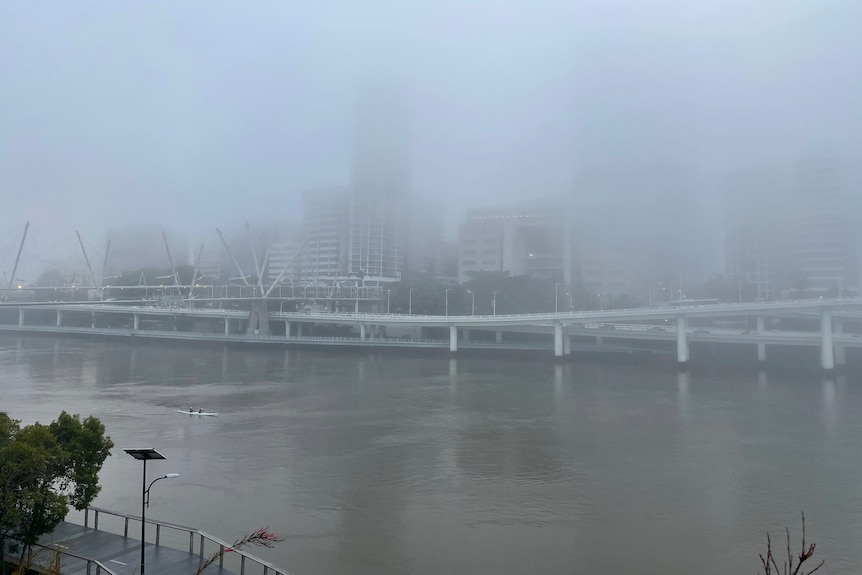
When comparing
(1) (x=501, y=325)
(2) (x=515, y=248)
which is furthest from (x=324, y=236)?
(1) (x=501, y=325)

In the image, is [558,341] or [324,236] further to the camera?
[324,236]

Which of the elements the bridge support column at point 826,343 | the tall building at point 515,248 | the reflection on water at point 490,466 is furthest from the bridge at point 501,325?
the tall building at point 515,248

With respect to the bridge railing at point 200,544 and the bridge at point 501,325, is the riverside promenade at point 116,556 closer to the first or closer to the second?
the bridge railing at point 200,544

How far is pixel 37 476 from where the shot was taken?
3875mm

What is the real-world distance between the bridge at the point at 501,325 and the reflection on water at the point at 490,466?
3238 mm

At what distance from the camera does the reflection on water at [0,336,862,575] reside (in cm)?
538

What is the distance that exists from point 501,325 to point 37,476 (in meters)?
21.1

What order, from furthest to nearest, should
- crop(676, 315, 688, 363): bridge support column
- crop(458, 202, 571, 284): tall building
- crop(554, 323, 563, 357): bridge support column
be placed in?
1. crop(458, 202, 571, 284): tall building
2. crop(554, 323, 563, 357): bridge support column
3. crop(676, 315, 688, 363): bridge support column

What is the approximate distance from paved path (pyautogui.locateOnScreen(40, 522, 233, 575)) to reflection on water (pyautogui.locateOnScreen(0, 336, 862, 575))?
118 cm

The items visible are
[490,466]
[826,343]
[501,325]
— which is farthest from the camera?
[501,325]

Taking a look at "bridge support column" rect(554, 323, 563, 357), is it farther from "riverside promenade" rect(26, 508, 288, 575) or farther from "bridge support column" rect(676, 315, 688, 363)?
"riverside promenade" rect(26, 508, 288, 575)

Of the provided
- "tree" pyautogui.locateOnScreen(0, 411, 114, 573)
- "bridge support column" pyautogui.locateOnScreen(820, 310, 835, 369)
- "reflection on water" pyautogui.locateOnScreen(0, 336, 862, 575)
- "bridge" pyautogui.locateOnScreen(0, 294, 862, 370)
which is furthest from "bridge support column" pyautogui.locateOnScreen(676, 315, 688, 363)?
"tree" pyautogui.locateOnScreen(0, 411, 114, 573)

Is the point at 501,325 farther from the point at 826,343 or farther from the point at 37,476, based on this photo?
the point at 37,476

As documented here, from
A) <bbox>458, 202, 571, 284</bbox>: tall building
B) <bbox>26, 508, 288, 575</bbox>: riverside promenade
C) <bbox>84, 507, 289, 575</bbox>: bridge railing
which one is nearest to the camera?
<bbox>26, 508, 288, 575</bbox>: riverside promenade
